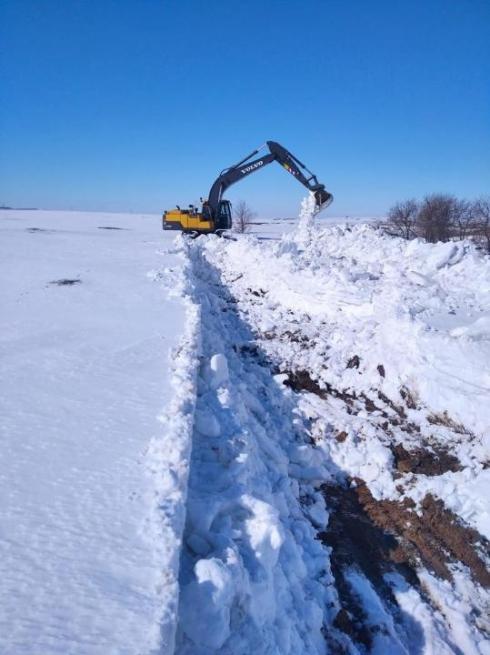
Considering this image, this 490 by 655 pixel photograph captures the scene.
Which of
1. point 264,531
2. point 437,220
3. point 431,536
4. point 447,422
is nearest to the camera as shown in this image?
point 264,531

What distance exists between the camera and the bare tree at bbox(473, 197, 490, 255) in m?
19.8

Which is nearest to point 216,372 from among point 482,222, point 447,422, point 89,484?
point 89,484

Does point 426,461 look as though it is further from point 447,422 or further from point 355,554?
point 355,554

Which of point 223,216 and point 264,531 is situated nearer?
point 264,531

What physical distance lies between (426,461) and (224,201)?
49.6ft

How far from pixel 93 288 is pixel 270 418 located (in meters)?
4.85

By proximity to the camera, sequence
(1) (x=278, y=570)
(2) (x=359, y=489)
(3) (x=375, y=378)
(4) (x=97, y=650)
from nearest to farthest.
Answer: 1. (4) (x=97, y=650)
2. (1) (x=278, y=570)
3. (2) (x=359, y=489)
4. (3) (x=375, y=378)

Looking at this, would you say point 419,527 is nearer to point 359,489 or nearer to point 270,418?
point 359,489

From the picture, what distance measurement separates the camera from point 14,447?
3113mm

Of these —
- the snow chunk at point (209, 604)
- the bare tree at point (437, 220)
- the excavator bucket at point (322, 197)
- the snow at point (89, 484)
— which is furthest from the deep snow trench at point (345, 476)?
the bare tree at point (437, 220)

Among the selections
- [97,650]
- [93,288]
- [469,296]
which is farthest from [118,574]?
[469,296]

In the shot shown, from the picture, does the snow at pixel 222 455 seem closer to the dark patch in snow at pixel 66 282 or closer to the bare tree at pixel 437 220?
the dark patch in snow at pixel 66 282

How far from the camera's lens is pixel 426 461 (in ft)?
16.4

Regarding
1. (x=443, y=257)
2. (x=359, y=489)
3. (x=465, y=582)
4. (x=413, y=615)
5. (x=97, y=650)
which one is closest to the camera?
(x=97, y=650)
